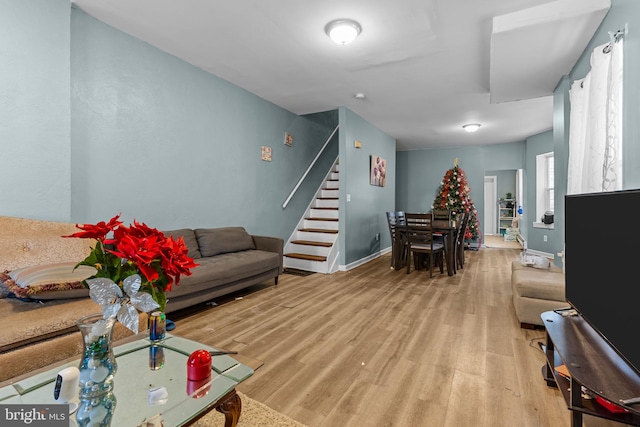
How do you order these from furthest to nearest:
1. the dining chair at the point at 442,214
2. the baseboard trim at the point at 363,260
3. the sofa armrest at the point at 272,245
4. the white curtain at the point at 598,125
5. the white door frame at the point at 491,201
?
the white door frame at the point at 491,201
the dining chair at the point at 442,214
the baseboard trim at the point at 363,260
the sofa armrest at the point at 272,245
the white curtain at the point at 598,125

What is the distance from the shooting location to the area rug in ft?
4.70

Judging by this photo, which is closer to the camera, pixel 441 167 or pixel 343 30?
pixel 343 30

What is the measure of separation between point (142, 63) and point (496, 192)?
425 inches

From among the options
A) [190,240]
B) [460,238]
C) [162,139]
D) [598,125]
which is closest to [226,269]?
[190,240]

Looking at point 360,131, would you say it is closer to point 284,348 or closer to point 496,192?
point 284,348

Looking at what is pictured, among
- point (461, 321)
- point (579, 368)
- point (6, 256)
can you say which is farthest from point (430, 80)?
point (6, 256)

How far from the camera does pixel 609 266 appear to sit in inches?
47.5

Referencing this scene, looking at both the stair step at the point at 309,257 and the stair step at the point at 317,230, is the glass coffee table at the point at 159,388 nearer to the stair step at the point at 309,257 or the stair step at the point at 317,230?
the stair step at the point at 309,257

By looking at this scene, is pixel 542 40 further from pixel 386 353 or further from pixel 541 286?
pixel 386 353

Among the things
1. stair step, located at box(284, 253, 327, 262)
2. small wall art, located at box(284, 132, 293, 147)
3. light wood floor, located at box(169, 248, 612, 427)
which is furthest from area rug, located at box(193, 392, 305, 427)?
small wall art, located at box(284, 132, 293, 147)

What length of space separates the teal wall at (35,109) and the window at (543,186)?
26.0 feet

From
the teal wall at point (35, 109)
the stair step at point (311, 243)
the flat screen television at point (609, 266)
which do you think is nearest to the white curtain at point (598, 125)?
the flat screen television at point (609, 266)

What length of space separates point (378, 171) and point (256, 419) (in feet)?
17.3

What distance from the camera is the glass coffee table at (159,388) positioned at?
1.00 m
